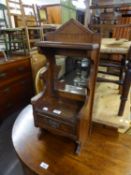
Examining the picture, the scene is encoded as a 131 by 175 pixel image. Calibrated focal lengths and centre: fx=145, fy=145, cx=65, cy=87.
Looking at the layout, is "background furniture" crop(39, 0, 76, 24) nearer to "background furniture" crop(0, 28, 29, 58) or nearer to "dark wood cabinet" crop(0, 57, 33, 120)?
"background furniture" crop(0, 28, 29, 58)

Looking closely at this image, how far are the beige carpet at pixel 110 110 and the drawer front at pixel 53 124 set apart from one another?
0.75 feet

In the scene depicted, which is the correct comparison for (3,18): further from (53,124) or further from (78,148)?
(78,148)

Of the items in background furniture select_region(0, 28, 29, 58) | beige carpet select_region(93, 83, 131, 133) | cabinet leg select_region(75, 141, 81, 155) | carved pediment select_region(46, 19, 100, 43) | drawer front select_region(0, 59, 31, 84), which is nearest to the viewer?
carved pediment select_region(46, 19, 100, 43)

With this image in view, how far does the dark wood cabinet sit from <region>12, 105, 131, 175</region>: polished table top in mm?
1070

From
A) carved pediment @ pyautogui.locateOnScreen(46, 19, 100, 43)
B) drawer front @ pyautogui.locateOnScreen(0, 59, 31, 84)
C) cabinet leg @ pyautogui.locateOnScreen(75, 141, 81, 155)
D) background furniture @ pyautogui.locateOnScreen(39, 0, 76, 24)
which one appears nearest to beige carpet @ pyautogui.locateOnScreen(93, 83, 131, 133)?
cabinet leg @ pyautogui.locateOnScreen(75, 141, 81, 155)

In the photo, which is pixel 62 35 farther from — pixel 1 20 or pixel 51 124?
pixel 1 20

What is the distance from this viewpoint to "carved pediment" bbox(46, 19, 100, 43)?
1.88 ft

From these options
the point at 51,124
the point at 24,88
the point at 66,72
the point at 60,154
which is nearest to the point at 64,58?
the point at 66,72

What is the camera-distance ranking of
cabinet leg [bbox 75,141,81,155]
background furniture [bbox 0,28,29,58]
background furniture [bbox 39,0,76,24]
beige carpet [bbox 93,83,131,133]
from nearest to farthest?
1. cabinet leg [bbox 75,141,81,155]
2. beige carpet [bbox 93,83,131,133]
3. background furniture [bbox 0,28,29,58]
4. background furniture [bbox 39,0,76,24]

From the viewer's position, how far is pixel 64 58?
2.53 ft

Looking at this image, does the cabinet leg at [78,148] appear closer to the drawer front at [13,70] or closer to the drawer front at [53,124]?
the drawer front at [53,124]

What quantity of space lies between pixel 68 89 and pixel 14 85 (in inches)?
52.8

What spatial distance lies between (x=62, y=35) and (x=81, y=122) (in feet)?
1.25

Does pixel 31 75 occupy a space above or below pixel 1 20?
below
